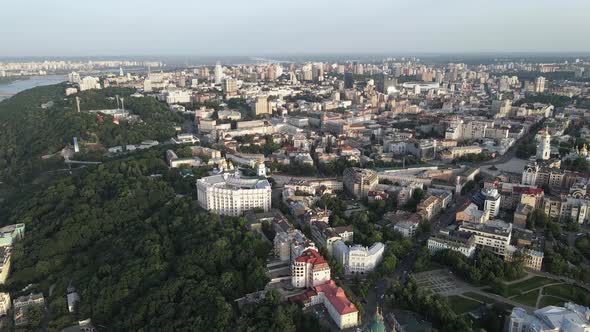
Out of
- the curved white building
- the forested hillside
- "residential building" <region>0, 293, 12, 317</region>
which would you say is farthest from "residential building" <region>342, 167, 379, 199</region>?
"residential building" <region>0, 293, 12, 317</region>

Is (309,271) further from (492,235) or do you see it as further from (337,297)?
(492,235)

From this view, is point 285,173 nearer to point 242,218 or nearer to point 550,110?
point 242,218

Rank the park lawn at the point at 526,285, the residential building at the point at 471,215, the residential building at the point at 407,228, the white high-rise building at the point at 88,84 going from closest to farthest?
the park lawn at the point at 526,285, the residential building at the point at 407,228, the residential building at the point at 471,215, the white high-rise building at the point at 88,84

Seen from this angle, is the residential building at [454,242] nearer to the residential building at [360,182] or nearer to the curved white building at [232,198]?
the residential building at [360,182]

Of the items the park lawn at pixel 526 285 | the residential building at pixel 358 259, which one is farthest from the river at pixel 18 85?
the park lawn at pixel 526 285

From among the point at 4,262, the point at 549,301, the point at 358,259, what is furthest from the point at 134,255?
the point at 549,301

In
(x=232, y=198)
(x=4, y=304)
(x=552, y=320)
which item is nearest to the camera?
(x=552, y=320)
